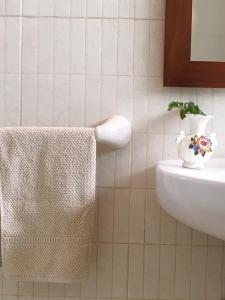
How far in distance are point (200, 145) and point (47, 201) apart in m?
0.40

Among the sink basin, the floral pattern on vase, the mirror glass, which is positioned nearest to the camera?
the sink basin

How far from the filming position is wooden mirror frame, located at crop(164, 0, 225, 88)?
1.12 meters

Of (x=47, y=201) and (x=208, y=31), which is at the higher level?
(x=208, y=31)

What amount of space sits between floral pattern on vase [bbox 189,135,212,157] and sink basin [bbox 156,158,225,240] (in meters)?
0.09

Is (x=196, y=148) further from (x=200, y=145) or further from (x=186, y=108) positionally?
(x=186, y=108)

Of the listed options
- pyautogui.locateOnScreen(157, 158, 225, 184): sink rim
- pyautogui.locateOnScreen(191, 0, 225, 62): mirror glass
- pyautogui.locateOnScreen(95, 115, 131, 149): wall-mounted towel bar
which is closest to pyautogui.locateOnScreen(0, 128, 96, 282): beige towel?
pyautogui.locateOnScreen(95, 115, 131, 149): wall-mounted towel bar

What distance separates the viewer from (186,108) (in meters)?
1.08

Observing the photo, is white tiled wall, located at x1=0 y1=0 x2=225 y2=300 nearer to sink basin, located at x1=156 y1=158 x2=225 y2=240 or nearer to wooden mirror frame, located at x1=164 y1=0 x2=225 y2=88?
wooden mirror frame, located at x1=164 y1=0 x2=225 y2=88

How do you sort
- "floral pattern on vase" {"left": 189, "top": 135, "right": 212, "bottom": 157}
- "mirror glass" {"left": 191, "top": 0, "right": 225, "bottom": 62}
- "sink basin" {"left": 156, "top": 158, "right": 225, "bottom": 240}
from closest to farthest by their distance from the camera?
1. "sink basin" {"left": 156, "top": 158, "right": 225, "bottom": 240}
2. "floral pattern on vase" {"left": 189, "top": 135, "right": 212, "bottom": 157}
3. "mirror glass" {"left": 191, "top": 0, "right": 225, "bottom": 62}

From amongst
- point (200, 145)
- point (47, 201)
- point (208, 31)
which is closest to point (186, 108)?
point (200, 145)

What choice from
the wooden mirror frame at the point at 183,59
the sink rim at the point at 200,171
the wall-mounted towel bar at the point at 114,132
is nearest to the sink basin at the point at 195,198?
the sink rim at the point at 200,171

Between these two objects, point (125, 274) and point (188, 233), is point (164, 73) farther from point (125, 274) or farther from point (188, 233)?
point (125, 274)

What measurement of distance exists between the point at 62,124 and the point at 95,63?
0.61ft

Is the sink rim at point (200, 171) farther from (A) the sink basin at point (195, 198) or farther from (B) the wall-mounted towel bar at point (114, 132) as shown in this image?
(B) the wall-mounted towel bar at point (114, 132)
